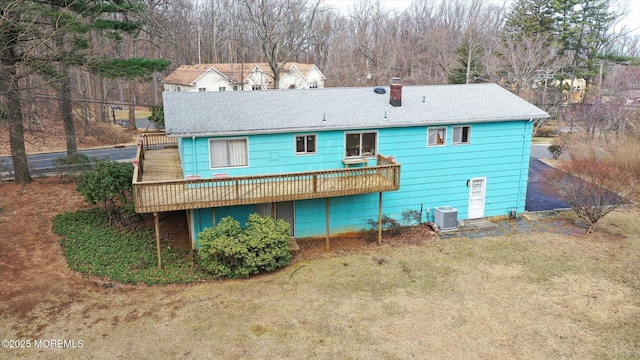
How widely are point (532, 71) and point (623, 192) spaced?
19.8 metres

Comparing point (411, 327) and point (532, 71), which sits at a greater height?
point (532, 71)

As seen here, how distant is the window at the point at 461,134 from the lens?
1723cm

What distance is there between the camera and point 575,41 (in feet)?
153

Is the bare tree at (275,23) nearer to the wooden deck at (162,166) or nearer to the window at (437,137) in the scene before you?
the wooden deck at (162,166)

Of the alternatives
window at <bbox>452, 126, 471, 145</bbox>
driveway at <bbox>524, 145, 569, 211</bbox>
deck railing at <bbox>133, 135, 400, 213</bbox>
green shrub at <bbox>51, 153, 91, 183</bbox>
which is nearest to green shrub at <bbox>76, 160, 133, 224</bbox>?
deck railing at <bbox>133, 135, 400, 213</bbox>

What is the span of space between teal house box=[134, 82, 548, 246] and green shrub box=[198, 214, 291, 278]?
88 centimetres

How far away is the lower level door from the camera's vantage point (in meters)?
15.8

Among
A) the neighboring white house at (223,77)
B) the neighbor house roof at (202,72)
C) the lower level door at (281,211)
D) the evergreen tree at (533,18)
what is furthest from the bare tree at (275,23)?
the evergreen tree at (533,18)

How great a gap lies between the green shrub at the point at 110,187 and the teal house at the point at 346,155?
81.4 inches

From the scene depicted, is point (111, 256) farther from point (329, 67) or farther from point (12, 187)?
point (329, 67)

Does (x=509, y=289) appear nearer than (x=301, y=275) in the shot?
Yes

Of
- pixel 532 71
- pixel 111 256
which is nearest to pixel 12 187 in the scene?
pixel 111 256

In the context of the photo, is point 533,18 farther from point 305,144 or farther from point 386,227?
point 305,144

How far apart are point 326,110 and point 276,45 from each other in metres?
17.3
